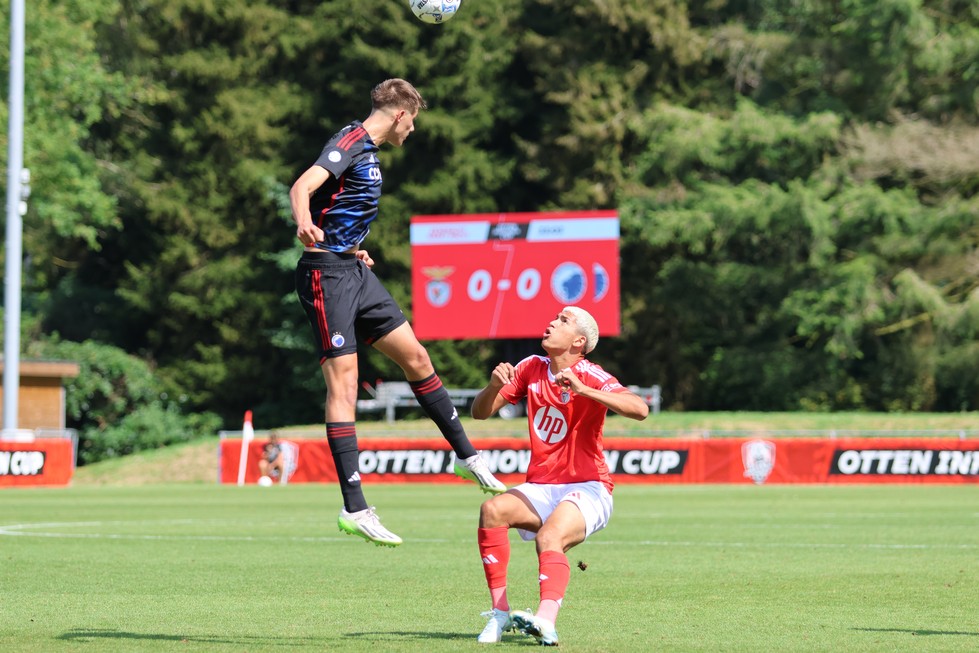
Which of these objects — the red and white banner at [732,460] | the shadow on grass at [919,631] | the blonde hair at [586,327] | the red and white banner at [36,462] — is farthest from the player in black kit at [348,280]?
the red and white banner at [732,460]

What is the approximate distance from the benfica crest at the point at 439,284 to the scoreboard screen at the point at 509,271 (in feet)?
0.08

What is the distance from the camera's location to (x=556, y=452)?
805 cm

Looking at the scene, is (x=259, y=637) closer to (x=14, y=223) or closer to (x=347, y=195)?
(x=347, y=195)

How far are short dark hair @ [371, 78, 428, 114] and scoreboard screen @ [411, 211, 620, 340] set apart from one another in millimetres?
27710

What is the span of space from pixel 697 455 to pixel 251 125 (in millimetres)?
27941

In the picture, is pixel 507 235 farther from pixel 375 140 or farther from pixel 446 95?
pixel 375 140

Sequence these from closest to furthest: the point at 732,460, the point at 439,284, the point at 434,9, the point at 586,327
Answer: the point at 586,327 < the point at 434,9 < the point at 732,460 < the point at 439,284

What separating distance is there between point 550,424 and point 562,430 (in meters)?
0.07

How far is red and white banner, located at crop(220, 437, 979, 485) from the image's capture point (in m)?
32.2

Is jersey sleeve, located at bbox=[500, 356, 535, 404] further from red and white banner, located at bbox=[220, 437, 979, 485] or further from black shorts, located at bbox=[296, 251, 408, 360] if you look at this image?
red and white banner, located at bbox=[220, 437, 979, 485]

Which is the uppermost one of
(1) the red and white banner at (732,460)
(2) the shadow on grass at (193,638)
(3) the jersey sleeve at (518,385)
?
(3) the jersey sleeve at (518,385)

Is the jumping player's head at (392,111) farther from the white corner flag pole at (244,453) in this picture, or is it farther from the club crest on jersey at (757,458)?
the club crest on jersey at (757,458)

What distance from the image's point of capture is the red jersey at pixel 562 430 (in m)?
7.97

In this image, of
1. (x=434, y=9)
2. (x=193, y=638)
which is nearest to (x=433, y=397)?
(x=193, y=638)
